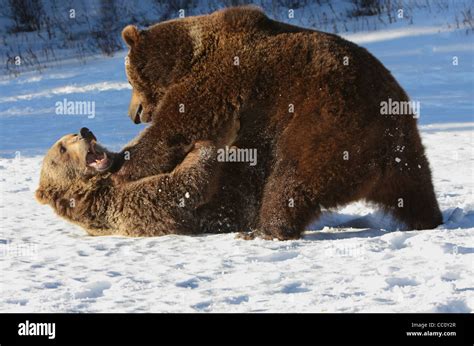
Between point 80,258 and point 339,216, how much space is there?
8.35 feet

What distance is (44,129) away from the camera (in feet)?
48.5

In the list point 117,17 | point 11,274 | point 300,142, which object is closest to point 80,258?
point 11,274

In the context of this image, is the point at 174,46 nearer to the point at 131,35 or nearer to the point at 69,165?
the point at 131,35

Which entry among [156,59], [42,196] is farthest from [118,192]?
[156,59]

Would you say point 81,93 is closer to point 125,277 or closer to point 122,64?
point 122,64

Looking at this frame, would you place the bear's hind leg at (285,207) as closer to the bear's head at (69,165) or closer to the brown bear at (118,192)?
the brown bear at (118,192)

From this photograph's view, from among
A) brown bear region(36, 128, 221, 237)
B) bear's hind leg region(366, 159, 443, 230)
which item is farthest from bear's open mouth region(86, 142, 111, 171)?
bear's hind leg region(366, 159, 443, 230)

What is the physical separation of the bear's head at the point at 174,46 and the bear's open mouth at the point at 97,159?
1.67 ft

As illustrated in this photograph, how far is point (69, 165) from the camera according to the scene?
316 inches

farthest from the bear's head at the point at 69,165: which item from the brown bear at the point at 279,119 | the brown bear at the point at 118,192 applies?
the brown bear at the point at 279,119

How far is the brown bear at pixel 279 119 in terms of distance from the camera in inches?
261

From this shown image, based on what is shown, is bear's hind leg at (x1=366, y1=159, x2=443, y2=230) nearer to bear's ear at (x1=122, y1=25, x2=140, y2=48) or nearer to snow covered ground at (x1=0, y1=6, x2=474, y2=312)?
snow covered ground at (x1=0, y1=6, x2=474, y2=312)

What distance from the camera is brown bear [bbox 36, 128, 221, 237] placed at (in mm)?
7273

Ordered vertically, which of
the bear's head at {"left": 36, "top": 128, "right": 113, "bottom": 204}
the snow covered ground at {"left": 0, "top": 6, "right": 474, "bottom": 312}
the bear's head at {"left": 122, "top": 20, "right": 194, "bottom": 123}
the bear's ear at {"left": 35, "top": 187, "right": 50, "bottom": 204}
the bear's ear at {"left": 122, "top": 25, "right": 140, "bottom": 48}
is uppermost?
the bear's ear at {"left": 122, "top": 25, "right": 140, "bottom": 48}
